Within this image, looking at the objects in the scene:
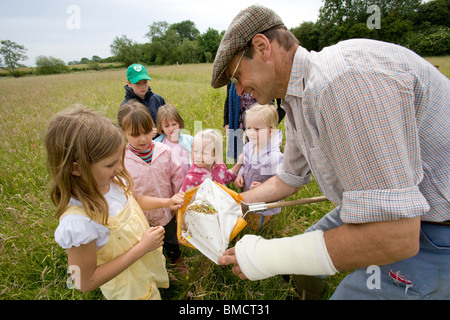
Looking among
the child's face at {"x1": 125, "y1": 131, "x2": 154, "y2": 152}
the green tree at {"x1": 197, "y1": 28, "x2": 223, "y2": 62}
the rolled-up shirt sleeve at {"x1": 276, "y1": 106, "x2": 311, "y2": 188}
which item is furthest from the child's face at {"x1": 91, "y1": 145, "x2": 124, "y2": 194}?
the green tree at {"x1": 197, "y1": 28, "x2": 223, "y2": 62}

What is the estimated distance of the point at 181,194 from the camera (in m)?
1.81

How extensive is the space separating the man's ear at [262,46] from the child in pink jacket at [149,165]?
1.36 metres

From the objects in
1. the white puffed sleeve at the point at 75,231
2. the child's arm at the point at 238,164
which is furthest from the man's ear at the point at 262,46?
the child's arm at the point at 238,164

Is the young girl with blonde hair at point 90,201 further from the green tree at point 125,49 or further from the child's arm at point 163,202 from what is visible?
the green tree at point 125,49

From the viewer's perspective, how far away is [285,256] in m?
1.10

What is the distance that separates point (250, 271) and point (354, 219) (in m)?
0.59

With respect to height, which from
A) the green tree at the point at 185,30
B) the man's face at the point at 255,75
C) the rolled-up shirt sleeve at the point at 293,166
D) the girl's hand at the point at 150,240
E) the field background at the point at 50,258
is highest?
the green tree at the point at 185,30

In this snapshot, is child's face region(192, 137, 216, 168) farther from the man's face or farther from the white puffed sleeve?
the white puffed sleeve

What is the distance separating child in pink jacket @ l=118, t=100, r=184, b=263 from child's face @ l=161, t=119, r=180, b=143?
620 mm

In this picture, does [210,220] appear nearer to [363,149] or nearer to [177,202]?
[177,202]

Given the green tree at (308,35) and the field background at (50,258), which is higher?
the green tree at (308,35)

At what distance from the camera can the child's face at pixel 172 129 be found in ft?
9.57

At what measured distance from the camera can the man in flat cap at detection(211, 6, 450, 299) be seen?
Answer: 82cm

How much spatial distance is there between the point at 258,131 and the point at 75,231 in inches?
75.8
